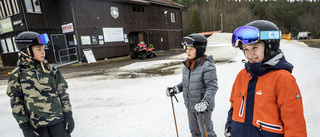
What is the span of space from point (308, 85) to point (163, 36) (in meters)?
18.1

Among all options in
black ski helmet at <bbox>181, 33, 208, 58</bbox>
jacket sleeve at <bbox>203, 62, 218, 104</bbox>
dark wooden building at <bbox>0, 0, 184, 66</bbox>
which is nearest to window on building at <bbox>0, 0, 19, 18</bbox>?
dark wooden building at <bbox>0, 0, 184, 66</bbox>

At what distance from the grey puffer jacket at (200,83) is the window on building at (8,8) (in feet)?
52.8

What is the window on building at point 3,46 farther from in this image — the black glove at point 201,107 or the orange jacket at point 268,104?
the orange jacket at point 268,104

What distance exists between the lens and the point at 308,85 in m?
4.56

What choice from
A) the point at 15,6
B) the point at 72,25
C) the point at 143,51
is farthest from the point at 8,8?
the point at 143,51

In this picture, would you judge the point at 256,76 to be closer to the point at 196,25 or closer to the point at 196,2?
the point at 196,25

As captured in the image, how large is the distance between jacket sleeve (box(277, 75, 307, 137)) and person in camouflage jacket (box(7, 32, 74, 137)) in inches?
88.0

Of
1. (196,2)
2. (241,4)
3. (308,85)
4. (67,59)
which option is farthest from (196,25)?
(308,85)

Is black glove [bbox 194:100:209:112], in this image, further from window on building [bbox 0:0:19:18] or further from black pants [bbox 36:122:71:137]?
window on building [bbox 0:0:19:18]

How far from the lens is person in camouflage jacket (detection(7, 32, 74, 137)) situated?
182cm

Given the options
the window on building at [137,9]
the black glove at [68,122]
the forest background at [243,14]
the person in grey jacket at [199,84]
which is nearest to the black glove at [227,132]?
the person in grey jacket at [199,84]

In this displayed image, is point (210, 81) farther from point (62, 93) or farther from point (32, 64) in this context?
point (32, 64)

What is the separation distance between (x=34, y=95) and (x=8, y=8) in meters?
16.5

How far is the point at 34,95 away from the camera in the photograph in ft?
6.19
